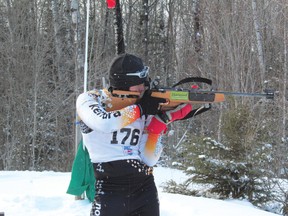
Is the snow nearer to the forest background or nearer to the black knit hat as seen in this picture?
the black knit hat

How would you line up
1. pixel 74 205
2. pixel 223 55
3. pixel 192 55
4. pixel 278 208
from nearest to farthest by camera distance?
1. pixel 74 205
2. pixel 278 208
3. pixel 223 55
4. pixel 192 55

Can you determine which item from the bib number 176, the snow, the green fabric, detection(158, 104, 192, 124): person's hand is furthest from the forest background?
the bib number 176

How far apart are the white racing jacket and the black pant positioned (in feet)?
0.18

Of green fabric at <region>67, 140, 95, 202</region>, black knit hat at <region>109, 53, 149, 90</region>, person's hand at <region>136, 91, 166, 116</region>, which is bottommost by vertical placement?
green fabric at <region>67, 140, 95, 202</region>

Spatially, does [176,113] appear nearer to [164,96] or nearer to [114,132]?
[164,96]

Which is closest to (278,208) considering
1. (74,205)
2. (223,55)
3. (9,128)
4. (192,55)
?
(74,205)

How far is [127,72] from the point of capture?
2.47 metres

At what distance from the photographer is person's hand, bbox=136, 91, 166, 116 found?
2.37m

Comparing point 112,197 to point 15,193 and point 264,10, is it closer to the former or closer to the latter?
point 15,193

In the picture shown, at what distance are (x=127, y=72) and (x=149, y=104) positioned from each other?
0.82ft

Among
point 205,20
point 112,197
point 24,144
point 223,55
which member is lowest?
point 24,144

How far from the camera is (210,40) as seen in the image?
504 inches

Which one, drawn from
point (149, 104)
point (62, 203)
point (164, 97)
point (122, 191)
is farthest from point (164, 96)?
point (62, 203)

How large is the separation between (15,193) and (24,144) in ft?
22.2
